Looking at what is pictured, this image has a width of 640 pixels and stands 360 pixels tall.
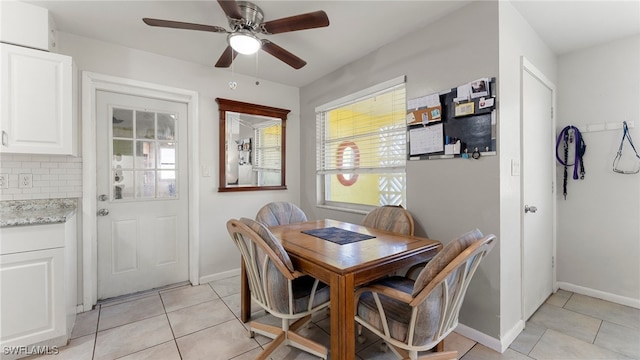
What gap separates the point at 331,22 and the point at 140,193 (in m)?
2.46

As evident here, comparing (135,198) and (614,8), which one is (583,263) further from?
(135,198)

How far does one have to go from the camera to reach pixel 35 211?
2.08m

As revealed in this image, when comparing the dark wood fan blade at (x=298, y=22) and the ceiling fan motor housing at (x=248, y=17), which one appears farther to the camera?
the ceiling fan motor housing at (x=248, y=17)

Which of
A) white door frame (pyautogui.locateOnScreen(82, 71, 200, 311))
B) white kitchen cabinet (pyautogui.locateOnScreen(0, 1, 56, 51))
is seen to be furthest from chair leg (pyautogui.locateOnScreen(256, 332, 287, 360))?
white kitchen cabinet (pyautogui.locateOnScreen(0, 1, 56, 51))

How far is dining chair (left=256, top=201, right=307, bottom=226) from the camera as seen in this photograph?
2.50m

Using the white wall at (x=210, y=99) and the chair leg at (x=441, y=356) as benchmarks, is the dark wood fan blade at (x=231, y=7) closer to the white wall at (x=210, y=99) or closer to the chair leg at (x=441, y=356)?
the white wall at (x=210, y=99)

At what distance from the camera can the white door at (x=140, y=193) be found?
2.54m

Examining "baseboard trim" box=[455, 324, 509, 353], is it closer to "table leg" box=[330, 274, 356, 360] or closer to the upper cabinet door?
"table leg" box=[330, 274, 356, 360]

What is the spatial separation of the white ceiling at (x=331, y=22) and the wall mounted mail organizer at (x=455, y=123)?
64 cm

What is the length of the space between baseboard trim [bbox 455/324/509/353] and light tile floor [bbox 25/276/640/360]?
0.03 meters

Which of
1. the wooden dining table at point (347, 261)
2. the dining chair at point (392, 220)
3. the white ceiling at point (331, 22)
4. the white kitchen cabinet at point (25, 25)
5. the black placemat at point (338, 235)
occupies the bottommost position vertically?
the wooden dining table at point (347, 261)

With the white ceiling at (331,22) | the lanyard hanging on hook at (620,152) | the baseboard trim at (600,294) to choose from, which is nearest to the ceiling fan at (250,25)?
the white ceiling at (331,22)

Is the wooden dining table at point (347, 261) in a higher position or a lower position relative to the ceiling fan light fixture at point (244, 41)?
lower

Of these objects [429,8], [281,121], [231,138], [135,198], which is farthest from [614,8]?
[135,198]
